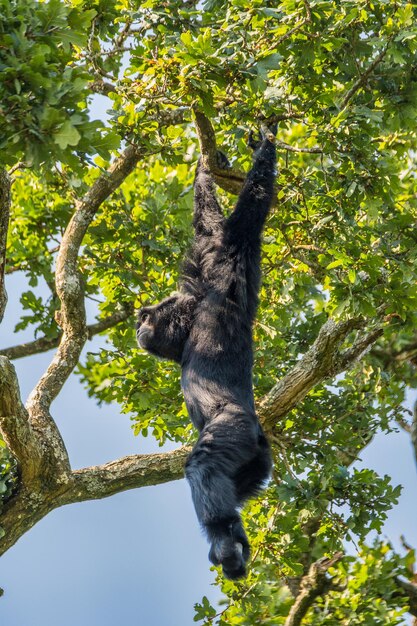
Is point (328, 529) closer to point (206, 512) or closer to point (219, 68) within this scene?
point (206, 512)

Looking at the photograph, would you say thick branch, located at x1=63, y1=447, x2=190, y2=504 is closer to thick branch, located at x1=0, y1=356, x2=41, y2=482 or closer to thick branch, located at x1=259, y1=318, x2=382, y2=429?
thick branch, located at x1=0, y1=356, x2=41, y2=482

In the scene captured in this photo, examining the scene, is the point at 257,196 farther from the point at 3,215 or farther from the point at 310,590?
the point at 310,590

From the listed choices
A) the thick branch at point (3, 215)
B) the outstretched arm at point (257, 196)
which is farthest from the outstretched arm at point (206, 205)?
the thick branch at point (3, 215)

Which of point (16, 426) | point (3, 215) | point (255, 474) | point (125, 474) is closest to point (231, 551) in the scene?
point (255, 474)

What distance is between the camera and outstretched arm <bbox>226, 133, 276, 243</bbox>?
8547 mm

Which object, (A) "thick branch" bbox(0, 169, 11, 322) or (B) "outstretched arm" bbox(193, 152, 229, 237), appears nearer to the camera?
(A) "thick branch" bbox(0, 169, 11, 322)

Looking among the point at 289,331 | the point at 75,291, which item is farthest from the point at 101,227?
the point at 289,331

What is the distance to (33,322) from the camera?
1256 centimetres

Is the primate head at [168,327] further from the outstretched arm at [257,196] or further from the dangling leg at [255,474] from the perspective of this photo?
the dangling leg at [255,474]

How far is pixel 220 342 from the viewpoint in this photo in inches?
338

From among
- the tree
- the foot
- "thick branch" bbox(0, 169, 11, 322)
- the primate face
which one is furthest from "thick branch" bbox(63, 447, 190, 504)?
"thick branch" bbox(0, 169, 11, 322)

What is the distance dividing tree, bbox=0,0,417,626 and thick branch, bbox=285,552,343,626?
20 mm

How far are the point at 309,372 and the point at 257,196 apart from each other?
6.23ft

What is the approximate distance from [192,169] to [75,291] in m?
5.47
